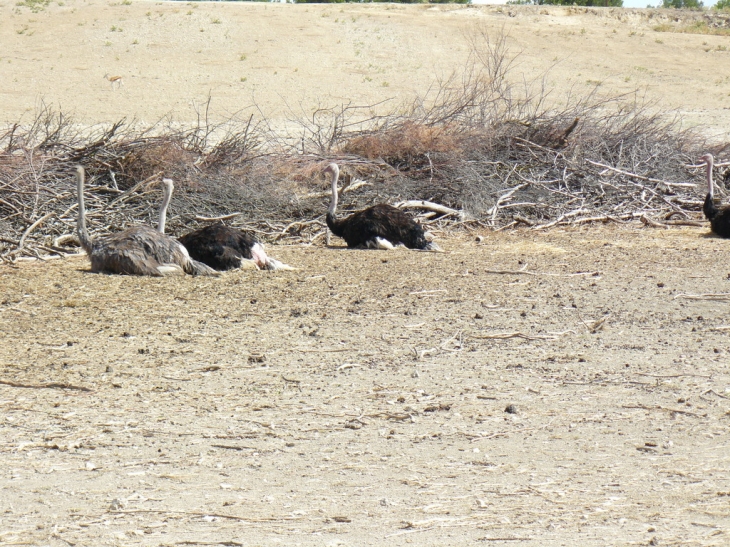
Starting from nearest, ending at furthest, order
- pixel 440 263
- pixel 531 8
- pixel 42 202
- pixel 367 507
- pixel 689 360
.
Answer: pixel 367 507, pixel 689 360, pixel 440 263, pixel 42 202, pixel 531 8

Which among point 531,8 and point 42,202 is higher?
point 531,8

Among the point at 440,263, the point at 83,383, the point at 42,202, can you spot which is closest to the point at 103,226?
the point at 42,202

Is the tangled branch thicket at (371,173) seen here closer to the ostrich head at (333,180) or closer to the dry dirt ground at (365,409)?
the ostrich head at (333,180)

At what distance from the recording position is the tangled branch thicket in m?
10.0

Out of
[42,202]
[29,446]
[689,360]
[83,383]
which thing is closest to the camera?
[29,446]

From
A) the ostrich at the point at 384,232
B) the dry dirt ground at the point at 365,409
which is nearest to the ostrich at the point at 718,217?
the dry dirt ground at the point at 365,409

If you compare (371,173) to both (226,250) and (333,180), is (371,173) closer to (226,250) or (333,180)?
(333,180)

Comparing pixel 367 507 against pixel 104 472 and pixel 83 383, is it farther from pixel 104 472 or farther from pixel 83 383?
pixel 83 383

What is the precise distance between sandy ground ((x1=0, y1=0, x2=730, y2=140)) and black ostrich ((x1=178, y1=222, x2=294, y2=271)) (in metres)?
14.7

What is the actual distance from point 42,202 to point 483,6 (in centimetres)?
4099

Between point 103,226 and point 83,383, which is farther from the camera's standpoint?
point 103,226

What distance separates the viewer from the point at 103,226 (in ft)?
32.4

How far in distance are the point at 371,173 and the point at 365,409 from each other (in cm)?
737

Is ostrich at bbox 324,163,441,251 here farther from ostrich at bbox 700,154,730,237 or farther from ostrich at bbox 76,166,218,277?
ostrich at bbox 700,154,730,237
